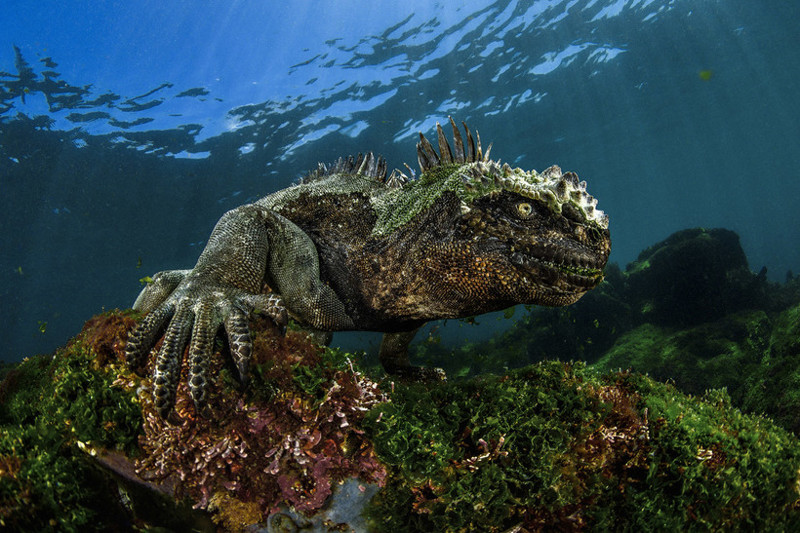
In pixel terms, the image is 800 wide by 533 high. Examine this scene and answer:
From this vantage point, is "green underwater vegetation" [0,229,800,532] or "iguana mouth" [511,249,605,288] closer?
"green underwater vegetation" [0,229,800,532]

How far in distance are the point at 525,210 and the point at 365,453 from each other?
162 centimetres

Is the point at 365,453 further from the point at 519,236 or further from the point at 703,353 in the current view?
the point at 703,353

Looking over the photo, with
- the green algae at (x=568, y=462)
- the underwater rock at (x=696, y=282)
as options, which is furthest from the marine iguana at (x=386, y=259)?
the underwater rock at (x=696, y=282)

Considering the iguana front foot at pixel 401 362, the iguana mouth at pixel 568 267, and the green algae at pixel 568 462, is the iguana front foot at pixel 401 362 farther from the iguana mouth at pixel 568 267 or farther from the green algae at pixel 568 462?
the iguana mouth at pixel 568 267

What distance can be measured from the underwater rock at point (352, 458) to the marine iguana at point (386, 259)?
0.23 metres

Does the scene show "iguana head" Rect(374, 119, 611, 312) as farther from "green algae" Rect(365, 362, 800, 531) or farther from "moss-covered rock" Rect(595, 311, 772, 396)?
"moss-covered rock" Rect(595, 311, 772, 396)

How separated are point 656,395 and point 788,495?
2.55 ft

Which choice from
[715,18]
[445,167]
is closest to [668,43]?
[715,18]

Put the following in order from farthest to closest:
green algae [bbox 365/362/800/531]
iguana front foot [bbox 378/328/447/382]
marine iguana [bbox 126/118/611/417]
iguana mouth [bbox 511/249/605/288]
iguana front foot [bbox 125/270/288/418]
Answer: iguana front foot [bbox 378/328/447/382] < iguana mouth [bbox 511/249/605/288] < marine iguana [bbox 126/118/611/417] < green algae [bbox 365/362/800/531] < iguana front foot [bbox 125/270/288/418]

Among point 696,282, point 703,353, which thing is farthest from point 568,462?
point 696,282

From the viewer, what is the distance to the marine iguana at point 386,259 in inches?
76.2

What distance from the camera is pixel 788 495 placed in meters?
2.15

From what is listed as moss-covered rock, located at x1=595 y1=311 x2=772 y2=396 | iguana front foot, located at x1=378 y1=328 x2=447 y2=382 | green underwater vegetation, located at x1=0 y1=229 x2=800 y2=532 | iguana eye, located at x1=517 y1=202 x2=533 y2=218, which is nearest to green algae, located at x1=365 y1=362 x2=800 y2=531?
green underwater vegetation, located at x1=0 y1=229 x2=800 y2=532

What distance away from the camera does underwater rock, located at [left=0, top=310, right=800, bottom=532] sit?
5.61 feet
